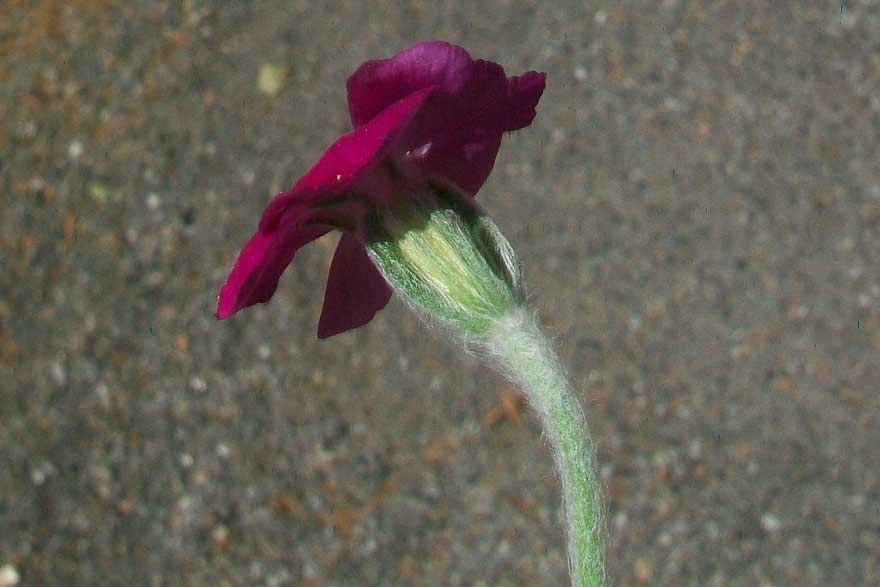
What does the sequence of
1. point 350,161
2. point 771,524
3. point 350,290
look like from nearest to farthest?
point 350,161 < point 350,290 < point 771,524

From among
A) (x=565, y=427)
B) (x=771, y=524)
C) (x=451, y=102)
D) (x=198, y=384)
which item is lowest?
(x=771, y=524)

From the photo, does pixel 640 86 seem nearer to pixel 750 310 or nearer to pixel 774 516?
pixel 750 310

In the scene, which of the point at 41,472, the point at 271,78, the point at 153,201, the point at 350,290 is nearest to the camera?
the point at 350,290

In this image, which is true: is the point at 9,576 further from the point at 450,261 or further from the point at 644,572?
the point at 450,261

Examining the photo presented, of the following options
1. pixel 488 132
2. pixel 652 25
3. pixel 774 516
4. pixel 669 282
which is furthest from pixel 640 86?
pixel 488 132

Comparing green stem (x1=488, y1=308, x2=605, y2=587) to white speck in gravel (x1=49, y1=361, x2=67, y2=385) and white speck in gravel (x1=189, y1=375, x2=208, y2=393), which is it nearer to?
white speck in gravel (x1=189, y1=375, x2=208, y2=393)

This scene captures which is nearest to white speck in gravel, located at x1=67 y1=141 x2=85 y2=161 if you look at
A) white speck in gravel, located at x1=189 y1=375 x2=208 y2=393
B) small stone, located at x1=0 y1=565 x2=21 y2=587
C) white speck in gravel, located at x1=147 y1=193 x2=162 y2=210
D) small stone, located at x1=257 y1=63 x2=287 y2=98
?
white speck in gravel, located at x1=147 y1=193 x2=162 y2=210

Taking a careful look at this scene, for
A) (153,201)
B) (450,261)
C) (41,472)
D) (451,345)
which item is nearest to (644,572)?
(451,345)
